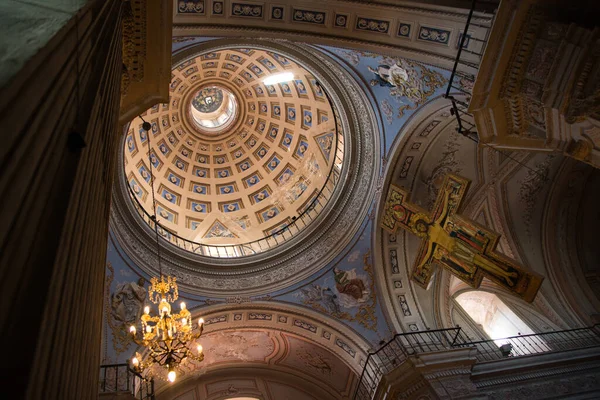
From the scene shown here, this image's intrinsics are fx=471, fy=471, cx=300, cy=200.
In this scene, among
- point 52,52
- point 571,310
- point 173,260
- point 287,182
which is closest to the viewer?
point 52,52

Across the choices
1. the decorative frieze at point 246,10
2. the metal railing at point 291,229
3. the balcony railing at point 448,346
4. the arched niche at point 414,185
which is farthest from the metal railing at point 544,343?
the decorative frieze at point 246,10

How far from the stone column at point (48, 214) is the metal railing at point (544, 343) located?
32.8 ft

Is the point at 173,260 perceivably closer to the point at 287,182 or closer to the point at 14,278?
the point at 287,182

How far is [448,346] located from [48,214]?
34.3 ft

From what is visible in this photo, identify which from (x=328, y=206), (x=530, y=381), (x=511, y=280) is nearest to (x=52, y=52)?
(x=511, y=280)

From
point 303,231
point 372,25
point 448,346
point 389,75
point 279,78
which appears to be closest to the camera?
point 372,25

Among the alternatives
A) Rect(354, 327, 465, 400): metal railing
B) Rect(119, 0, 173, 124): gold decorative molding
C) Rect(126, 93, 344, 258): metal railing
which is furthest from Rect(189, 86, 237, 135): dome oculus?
Rect(119, 0, 173, 124): gold decorative molding

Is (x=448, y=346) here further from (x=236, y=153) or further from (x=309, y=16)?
(x=236, y=153)

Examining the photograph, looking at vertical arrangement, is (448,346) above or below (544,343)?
above

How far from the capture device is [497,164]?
12.2m

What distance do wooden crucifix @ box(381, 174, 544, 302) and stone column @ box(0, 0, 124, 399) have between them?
340 inches

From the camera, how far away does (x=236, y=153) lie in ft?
58.7

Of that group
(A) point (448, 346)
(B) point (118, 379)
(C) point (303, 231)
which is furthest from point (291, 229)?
(B) point (118, 379)

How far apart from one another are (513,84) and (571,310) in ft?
27.0
